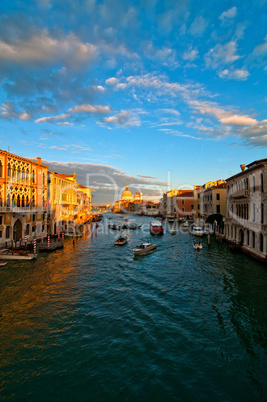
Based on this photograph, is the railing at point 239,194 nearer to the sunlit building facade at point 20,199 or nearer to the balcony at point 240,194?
the balcony at point 240,194

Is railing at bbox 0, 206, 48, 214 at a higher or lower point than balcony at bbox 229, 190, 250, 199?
lower

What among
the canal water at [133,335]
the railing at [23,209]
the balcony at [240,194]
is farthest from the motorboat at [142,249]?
the railing at [23,209]

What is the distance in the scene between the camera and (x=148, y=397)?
785cm

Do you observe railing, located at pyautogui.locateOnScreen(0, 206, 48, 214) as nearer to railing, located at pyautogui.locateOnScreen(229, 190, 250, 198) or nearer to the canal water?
the canal water

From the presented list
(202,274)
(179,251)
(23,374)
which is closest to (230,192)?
(179,251)

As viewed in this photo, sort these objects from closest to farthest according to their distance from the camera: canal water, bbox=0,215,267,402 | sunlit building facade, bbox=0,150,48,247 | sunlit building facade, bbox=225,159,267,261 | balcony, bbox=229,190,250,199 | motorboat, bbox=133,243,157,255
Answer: canal water, bbox=0,215,267,402
sunlit building facade, bbox=225,159,267,261
sunlit building facade, bbox=0,150,48,247
balcony, bbox=229,190,250,199
motorboat, bbox=133,243,157,255

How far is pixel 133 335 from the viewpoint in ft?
37.7

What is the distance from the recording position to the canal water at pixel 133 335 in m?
8.28

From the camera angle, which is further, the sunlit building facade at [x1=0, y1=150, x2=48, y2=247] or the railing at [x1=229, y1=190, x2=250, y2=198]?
the railing at [x1=229, y1=190, x2=250, y2=198]

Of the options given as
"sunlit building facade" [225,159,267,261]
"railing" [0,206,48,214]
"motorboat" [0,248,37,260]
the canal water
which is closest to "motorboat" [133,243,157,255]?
the canal water

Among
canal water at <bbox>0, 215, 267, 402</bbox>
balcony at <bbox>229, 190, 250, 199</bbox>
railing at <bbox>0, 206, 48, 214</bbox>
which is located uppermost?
balcony at <bbox>229, 190, 250, 199</bbox>

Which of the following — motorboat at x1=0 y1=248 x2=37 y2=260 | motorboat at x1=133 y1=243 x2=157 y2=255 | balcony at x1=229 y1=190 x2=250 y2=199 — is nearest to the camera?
motorboat at x1=0 y1=248 x2=37 y2=260

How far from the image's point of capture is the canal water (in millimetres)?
8281

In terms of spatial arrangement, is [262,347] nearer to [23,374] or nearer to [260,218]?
[23,374]
